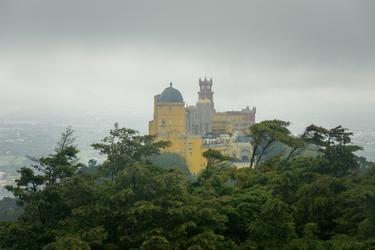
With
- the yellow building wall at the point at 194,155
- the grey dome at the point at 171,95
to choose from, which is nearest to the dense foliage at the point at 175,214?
the yellow building wall at the point at 194,155

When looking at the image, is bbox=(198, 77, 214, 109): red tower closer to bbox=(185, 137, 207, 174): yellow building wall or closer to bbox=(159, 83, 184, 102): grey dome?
bbox=(159, 83, 184, 102): grey dome

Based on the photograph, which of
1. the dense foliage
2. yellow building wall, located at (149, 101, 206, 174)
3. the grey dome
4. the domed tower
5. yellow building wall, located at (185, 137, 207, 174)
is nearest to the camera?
the dense foliage

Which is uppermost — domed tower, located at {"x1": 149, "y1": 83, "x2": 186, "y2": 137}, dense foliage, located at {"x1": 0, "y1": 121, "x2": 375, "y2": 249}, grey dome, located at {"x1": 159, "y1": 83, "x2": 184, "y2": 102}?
grey dome, located at {"x1": 159, "y1": 83, "x2": 184, "y2": 102}

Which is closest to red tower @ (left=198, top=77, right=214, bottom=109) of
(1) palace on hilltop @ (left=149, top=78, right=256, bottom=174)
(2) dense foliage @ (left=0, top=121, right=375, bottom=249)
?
(1) palace on hilltop @ (left=149, top=78, right=256, bottom=174)

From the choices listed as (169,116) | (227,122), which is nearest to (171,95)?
(169,116)

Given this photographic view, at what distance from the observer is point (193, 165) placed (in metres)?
45.6

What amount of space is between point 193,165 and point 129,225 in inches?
1356

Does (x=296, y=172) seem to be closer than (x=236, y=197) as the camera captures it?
No

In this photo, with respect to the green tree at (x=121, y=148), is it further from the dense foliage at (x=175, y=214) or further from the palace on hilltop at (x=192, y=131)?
the palace on hilltop at (x=192, y=131)

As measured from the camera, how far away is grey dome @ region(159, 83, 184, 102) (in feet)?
162

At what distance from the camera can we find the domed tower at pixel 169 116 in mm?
47906

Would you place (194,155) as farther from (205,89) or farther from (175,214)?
(175,214)

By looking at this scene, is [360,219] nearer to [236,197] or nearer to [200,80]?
[236,197]

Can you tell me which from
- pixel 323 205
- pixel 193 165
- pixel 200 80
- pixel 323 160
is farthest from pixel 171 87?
pixel 323 205
